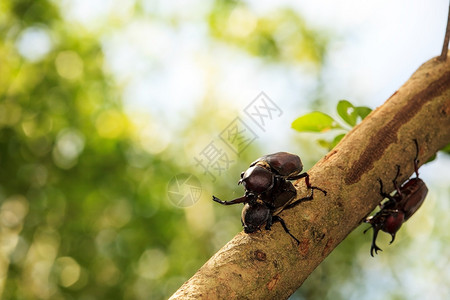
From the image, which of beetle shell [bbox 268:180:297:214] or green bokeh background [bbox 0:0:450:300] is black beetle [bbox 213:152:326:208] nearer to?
beetle shell [bbox 268:180:297:214]

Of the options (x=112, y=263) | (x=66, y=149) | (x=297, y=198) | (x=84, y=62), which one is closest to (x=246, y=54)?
(x=84, y=62)

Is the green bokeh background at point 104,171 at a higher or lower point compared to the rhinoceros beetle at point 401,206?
lower

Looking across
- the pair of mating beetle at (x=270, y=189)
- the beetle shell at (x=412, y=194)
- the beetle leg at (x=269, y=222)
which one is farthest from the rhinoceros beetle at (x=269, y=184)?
the beetle shell at (x=412, y=194)

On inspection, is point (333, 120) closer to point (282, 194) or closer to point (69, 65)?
point (282, 194)

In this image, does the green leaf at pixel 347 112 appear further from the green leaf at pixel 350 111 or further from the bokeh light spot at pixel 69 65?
the bokeh light spot at pixel 69 65

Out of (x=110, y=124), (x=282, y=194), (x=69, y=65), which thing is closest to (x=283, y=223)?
(x=282, y=194)

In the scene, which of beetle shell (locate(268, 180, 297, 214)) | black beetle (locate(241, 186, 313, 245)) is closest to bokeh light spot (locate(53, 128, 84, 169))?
beetle shell (locate(268, 180, 297, 214))

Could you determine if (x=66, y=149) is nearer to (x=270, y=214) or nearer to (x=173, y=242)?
(x=173, y=242)
